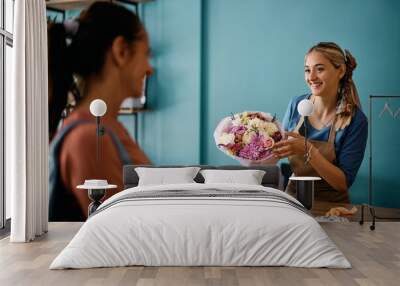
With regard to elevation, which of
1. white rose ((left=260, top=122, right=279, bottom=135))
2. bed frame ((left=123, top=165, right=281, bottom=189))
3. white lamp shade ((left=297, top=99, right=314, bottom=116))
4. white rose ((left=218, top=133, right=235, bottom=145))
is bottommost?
bed frame ((left=123, top=165, right=281, bottom=189))

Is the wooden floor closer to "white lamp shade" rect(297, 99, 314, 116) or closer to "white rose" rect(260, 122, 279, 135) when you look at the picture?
"white lamp shade" rect(297, 99, 314, 116)

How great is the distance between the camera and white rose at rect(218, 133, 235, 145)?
7.75 meters

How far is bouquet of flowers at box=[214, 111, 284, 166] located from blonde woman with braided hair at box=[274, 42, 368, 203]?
15 cm

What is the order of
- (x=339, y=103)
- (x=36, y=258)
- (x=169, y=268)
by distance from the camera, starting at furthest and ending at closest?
(x=339, y=103) → (x=36, y=258) → (x=169, y=268)

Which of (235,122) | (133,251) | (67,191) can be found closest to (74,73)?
(67,191)

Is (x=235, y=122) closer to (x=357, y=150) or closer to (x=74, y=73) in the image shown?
(x=357, y=150)

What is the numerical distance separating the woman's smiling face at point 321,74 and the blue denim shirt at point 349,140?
0.59ft

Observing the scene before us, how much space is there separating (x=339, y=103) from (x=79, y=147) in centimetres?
344

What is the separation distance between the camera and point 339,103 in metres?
7.74

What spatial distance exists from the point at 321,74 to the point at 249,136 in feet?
4.08

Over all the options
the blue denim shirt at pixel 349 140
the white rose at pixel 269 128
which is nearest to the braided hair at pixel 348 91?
the blue denim shirt at pixel 349 140

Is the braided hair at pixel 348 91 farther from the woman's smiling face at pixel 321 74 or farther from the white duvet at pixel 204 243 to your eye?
the white duvet at pixel 204 243

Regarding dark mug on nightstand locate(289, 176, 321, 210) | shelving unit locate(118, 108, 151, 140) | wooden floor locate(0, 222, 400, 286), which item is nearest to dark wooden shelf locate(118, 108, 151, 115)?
shelving unit locate(118, 108, 151, 140)

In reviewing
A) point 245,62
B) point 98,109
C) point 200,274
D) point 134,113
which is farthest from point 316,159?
point 200,274
